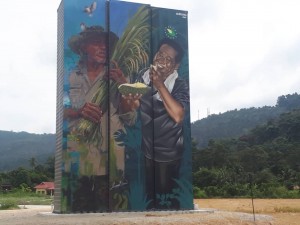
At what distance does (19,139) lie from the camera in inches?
5817

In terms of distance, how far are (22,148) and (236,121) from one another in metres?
60.7

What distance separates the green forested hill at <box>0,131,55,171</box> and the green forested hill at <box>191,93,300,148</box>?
36.9 m

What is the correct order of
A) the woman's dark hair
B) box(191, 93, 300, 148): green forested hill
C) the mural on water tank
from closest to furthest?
1. the mural on water tank
2. the woman's dark hair
3. box(191, 93, 300, 148): green forested hill

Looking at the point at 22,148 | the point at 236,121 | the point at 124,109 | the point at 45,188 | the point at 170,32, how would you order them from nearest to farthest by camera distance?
1. the point at 124,109
2. the point at 170,32
3. the point at 45,188
4. the point at 236,121
5. the point at 22,148

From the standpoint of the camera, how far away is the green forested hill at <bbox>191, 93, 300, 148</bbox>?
4154 inches

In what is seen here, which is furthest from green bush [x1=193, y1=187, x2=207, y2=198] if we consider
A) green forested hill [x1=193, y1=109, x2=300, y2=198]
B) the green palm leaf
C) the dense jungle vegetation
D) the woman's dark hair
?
the green palm leaf

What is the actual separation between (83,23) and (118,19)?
1950 mm

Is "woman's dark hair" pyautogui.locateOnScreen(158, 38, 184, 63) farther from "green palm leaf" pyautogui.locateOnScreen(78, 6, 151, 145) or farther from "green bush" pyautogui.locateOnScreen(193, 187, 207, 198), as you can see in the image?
"green bush" pyautogui.locateOnScreen(193, 187, 207, 198)

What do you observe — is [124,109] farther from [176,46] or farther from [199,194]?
[199,194]

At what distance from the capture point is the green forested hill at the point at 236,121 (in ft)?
346

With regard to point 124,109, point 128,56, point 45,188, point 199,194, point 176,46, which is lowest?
point 199,194

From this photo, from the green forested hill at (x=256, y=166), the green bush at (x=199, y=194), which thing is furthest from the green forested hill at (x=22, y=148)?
the green bush at (x=199, y=194)

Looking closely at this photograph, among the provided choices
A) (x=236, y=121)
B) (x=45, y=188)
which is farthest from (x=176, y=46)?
(x=236, y=121)

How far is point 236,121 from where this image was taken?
114 meters
